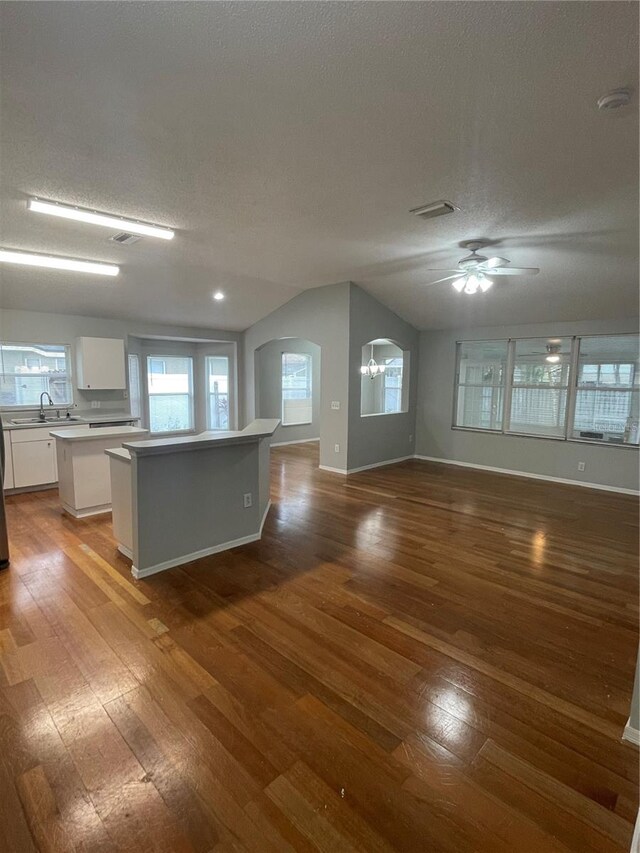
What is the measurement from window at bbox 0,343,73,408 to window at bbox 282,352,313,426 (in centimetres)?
413

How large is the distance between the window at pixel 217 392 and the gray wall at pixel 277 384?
0.84 meters

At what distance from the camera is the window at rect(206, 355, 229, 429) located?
8711mm

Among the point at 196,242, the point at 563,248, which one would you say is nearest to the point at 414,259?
the point at 563,248

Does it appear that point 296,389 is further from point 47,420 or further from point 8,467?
point 8,467

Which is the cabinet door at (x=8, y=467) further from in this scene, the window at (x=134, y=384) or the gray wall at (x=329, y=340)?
the gray wall at (x=329, y=340)

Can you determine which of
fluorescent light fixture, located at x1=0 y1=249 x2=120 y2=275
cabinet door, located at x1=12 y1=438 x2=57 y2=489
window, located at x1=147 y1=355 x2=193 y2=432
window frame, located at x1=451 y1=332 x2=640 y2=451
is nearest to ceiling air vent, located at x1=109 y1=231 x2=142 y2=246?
fluorescent light fixture, located at x1=0 y1=249 x2=120 y2=275

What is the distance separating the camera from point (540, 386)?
6410mm

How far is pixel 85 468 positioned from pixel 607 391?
6.76 m

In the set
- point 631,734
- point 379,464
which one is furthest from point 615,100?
point 379,464

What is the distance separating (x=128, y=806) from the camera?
4.73 feet

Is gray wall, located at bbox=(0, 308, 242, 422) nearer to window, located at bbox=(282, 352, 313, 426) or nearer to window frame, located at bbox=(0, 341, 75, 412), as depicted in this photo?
window frame, located at bbox=(0, 341, 75, 412)

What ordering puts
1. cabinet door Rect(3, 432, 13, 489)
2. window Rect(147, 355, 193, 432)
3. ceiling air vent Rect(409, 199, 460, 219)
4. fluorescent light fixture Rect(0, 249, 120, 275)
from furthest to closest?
window Rect(147, 355, 193, 432)
cabinet door Rect(3, 432, 13, 489)
fluorescent light fixture Rect(0, 249, 120, 275)
ceiling air vent Rect(409, 199, 460, 219)

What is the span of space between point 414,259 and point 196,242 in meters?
2.40

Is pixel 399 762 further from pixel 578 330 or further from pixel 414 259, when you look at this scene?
pixel 578 330
